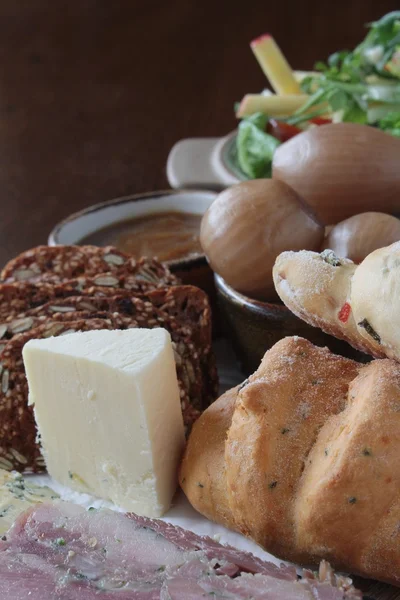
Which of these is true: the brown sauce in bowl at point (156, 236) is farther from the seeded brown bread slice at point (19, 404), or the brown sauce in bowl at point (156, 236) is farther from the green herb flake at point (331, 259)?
the green herb flake at point (331, 259)

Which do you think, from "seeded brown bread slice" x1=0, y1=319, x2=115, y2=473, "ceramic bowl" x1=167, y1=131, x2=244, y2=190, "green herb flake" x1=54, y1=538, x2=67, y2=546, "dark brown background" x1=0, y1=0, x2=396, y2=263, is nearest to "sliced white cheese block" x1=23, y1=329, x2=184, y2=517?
"seeded brown bread slice" x1=0, y1=319, x2=115, y2=473

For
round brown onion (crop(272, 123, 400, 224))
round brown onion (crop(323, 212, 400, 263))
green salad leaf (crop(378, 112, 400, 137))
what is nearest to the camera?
round brown onion (crop(323, 212, 400, 263))

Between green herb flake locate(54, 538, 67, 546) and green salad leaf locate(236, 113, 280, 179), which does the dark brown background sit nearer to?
green salad leaf locate(236, 113, 280, 179)

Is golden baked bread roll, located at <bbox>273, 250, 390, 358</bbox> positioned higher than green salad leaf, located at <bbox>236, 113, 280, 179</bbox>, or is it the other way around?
golden baked bread roll, located at <bbox>273, 250, 390, 358</bbox>

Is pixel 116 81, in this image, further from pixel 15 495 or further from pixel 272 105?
pixel 15 495

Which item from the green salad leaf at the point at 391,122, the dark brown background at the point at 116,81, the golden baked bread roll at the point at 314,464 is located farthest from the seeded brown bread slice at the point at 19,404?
the green salad leaf at the point at 391,122

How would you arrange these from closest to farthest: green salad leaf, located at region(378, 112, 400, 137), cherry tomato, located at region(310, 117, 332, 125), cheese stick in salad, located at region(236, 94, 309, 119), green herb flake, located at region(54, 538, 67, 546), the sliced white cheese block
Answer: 1. green herb flake, located at region(54, 538, 67, 546)
2. the sliced white cheese block
3. green salad leaf, located at region(378, 112, 400, 137)
4. cherry tomato, located at region(310, 117, 332, 125)
5. cheese stick in salad, located at region(236, 94, 309, 119)

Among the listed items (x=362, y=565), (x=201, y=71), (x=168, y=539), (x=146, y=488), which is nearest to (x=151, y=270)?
(x=146, y=488)
